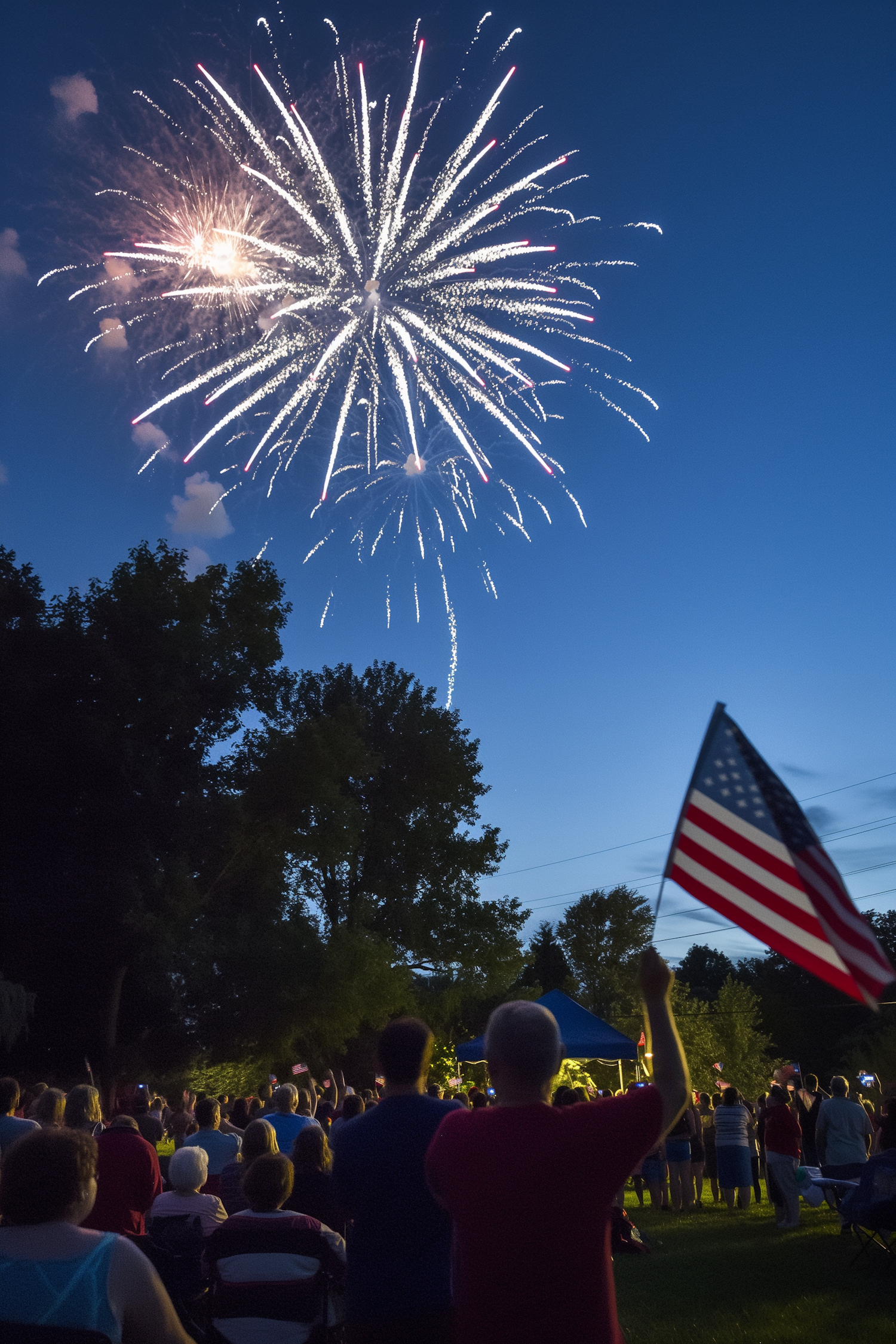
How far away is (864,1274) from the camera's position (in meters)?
8.73

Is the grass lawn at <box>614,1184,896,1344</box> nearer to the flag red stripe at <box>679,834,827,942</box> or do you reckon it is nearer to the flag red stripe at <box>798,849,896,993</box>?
the flag red stripe at <box>679,834,827,942</box>

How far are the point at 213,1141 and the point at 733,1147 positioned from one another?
29.2 ft

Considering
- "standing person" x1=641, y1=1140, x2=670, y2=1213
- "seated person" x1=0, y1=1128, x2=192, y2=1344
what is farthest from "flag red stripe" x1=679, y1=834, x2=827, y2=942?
"standing person" x1=641, y1=1140, x2=670, y2=1213

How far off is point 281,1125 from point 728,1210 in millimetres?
9579

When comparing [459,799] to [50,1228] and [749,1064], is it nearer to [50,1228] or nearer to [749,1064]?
[749,1064]

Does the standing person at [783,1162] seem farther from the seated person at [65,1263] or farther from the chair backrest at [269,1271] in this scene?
the seated person at [65,1263]

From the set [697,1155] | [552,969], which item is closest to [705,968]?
[552,969]

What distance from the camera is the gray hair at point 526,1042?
98.9 inches

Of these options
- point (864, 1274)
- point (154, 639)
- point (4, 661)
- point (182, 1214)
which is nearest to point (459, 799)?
A: point (154, 639)

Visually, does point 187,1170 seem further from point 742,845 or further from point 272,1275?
point 742,845

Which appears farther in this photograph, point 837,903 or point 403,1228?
point 837,903

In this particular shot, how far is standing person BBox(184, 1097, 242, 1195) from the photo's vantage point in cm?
783

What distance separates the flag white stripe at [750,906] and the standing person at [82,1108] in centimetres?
487

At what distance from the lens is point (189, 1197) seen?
215 inches
